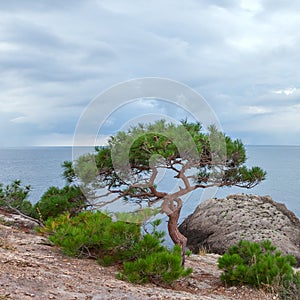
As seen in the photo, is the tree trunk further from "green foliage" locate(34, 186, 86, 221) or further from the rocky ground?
"green foliage" locate(34, 186, 86, 221)

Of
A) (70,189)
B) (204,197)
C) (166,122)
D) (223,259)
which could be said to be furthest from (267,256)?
(70,189)

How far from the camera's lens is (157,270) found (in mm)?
5828

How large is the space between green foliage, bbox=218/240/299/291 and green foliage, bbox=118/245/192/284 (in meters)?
0.98

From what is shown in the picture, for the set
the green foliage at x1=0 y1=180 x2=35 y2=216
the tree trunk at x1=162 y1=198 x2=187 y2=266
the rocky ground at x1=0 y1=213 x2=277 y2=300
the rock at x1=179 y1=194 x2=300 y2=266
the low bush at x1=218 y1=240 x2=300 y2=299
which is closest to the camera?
the rocky ground at x1=0 y1=213 x2=277 y2=300

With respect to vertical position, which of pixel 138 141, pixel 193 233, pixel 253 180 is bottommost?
pixel 193 233

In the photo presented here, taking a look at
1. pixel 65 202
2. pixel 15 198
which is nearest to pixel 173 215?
pixel 65 202

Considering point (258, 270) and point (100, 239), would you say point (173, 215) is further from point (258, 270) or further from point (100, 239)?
point (258, 270)

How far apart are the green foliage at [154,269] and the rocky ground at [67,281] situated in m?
0.15

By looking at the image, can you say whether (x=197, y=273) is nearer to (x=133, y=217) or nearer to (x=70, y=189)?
(x=133, y=217)

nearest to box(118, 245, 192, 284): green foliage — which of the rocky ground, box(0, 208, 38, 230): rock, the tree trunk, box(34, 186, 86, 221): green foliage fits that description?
the rocky ground

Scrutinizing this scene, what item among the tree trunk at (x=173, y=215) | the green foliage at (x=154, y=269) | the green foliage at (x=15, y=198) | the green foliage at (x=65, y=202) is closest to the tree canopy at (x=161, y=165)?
the tree trunk at (x=173, y=215)

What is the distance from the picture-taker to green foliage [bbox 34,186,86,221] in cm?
788

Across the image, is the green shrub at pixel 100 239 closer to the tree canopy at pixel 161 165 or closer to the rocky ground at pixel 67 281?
the rocky ground at pixel 67 281

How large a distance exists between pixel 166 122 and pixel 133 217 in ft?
5.43
